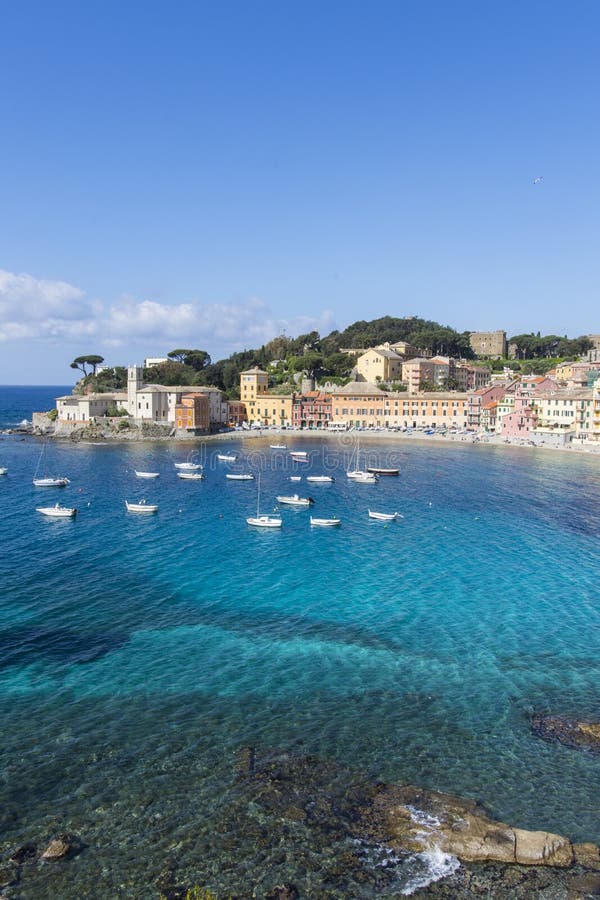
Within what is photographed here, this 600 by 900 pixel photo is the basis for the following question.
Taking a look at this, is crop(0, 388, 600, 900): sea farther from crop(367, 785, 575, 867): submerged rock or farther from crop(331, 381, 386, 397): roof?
crop(331, 381, 386, 397): roof

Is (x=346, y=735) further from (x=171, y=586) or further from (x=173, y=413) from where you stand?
(x=173, y=413)

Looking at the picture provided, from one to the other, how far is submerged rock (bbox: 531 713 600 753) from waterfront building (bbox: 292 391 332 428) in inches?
4258

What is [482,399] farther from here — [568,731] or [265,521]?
[568,731]

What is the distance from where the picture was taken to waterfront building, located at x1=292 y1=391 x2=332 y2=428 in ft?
423

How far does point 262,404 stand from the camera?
5113 inches

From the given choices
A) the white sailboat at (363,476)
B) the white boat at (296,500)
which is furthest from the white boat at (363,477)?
the white boat at (296,500)

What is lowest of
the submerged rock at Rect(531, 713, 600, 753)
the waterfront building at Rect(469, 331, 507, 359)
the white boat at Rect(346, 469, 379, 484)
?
the submerged rock at Rect(531, 713, 600, 753)

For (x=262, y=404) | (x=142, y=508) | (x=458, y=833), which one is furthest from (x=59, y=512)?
(x=262, y=404)

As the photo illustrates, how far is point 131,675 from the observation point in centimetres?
2458

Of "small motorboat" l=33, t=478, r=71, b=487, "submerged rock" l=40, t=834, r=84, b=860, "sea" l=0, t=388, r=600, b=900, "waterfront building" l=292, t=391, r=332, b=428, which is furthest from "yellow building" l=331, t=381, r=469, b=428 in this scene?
"submerged rock" l=40, t=834, r=84, b=860

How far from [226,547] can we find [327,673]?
65.4 ft

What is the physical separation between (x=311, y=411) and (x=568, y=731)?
359ft

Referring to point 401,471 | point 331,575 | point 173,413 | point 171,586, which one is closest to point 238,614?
point 171,586

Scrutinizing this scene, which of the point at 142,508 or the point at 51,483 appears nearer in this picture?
the point at 142,508
